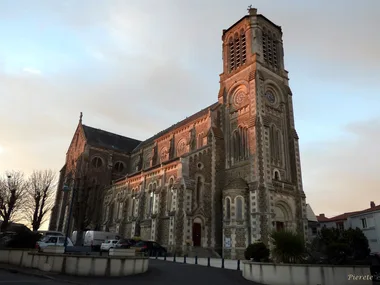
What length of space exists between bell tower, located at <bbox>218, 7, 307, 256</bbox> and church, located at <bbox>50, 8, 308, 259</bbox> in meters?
0.11

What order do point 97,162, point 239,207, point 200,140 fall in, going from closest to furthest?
1. point 239,207
2. point 200,140
3. point 97,162

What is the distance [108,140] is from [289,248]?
152 ft

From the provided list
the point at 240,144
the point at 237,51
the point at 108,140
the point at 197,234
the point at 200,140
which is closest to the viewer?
the point at 197,234

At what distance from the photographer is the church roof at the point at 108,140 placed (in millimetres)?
54125

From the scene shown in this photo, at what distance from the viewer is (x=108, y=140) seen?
5697cm

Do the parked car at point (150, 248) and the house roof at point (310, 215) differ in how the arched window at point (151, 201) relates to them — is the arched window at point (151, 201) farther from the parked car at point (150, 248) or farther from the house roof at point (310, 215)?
the house roof at point (310, 215)

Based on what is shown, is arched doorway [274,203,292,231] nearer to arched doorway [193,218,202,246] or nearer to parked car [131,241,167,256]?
arched doorway [193,218,202,246]

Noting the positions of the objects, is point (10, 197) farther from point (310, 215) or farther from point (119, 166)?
point (310, 215)

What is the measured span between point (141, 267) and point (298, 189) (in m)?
23.3

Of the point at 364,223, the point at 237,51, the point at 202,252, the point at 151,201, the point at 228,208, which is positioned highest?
the point at 237,51

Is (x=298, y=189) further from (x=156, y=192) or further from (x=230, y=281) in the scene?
(x=230, y=281)

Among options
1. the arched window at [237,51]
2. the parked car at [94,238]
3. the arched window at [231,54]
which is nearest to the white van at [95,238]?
the parked car at [94,238]

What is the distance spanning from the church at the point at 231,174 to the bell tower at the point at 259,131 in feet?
0.35

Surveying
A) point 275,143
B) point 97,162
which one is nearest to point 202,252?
point 275,143
